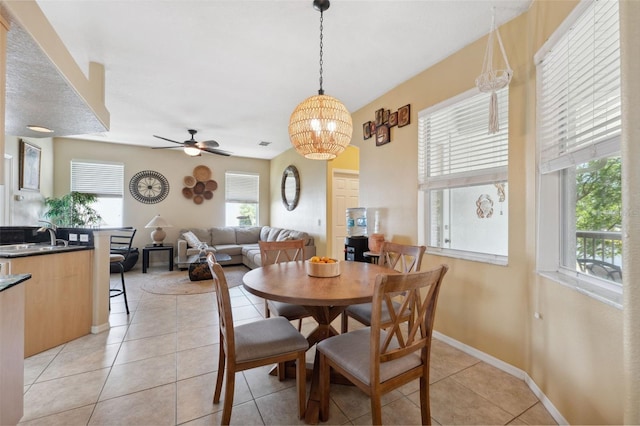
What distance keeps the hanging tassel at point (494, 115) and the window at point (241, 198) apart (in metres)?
5.97

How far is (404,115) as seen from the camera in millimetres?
2963

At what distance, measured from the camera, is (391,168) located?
3160 mm

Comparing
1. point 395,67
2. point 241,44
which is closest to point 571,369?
point 395,67

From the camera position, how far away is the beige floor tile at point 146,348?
86.6 inches

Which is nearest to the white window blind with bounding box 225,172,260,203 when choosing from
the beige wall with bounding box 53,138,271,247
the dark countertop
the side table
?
→ the beige wall with bounding box 53,138,271,247

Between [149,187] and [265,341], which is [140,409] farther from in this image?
[149,187]

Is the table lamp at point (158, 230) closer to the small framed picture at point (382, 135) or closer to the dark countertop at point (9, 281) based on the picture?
the dark countertop at point (9, 281)

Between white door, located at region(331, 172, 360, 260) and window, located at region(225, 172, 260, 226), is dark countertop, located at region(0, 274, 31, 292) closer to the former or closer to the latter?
white door, located at region(331, 172, 360, 260)

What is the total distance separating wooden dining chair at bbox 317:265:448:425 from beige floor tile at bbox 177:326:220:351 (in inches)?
57.7

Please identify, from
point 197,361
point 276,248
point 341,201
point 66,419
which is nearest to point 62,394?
point 66,419

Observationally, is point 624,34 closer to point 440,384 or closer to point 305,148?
point 305,148

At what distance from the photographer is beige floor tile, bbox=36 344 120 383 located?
1966 mm

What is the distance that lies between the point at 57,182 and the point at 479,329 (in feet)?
24.6

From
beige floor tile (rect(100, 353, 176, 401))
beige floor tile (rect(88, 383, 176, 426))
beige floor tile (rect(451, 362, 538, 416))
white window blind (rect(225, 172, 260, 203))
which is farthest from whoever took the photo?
white window blind (rect(225, 172, 260, 203))
